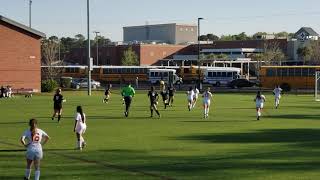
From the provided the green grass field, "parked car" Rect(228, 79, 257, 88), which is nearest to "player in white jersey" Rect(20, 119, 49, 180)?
the green grass field

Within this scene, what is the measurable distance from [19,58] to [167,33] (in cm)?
11309

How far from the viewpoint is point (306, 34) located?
142 m

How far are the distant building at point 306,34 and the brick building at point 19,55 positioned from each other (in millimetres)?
80636

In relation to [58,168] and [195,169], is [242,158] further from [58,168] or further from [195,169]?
[58,168]

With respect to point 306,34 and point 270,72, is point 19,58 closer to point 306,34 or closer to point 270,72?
point 270,72

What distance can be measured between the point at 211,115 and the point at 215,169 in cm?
1938

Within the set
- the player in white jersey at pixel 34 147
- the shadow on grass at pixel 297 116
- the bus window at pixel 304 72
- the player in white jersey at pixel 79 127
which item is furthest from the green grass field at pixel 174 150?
the bus window at pixel 304 72

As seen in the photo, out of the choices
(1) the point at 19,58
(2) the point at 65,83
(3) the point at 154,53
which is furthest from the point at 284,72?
(3) the point at 154,53

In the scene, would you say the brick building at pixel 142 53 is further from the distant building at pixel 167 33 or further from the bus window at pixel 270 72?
the bus window at pixel 270 72

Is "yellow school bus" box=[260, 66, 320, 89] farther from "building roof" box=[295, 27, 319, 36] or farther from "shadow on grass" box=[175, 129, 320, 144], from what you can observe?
"building roof" box=[295, 27, 319, 36]

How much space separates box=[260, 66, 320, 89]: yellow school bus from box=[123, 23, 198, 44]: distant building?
92823 millimetres

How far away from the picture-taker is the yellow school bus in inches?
2970

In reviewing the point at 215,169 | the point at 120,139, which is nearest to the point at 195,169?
the point at 215,169

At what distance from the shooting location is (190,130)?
2467 centimetres
